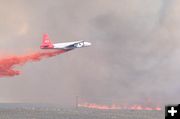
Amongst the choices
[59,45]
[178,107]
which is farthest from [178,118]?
[59,45]

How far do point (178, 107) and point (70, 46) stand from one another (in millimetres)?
107750

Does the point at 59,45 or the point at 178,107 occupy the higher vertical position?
the point at 59,45

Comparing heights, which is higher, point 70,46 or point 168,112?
point 70,46

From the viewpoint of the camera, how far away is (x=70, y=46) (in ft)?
506

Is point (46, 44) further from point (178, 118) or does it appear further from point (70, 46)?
point (178, 118)

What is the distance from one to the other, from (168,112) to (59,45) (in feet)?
350

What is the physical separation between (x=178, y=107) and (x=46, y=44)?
106633 millimetres

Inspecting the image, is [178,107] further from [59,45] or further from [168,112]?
[59,45]

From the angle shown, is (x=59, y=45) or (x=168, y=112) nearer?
(x=168, y=112)

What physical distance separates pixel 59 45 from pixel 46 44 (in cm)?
407

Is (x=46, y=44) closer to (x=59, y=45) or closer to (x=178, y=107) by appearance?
(x=59, y=45)

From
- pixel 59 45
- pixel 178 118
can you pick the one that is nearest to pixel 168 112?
pixel 178 118

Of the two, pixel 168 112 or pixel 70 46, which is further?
pixel 70 46

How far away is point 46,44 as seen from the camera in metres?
152
